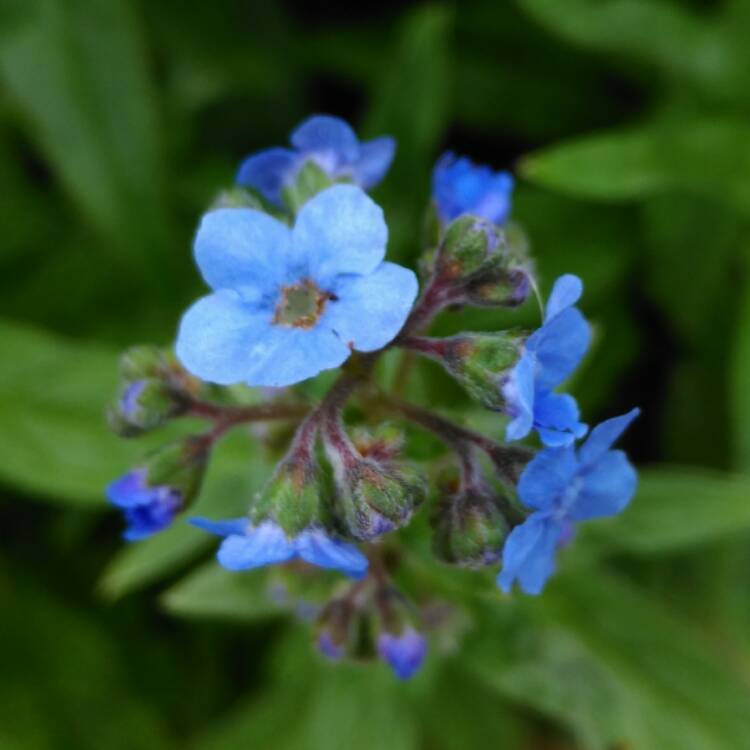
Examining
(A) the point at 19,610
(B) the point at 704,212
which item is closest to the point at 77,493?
(A) the point at 19,610

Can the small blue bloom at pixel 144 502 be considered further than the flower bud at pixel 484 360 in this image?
Yes

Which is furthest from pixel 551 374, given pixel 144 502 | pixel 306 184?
pixel 144 502

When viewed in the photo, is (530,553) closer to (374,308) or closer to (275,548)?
(275,548)

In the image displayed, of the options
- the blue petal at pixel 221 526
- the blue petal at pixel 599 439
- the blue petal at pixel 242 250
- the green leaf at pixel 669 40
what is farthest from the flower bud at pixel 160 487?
A: the green leaf at pixel 669 40

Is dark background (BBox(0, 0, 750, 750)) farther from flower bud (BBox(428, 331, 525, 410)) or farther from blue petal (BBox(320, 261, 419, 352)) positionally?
blue petal (BBox(320, 261, 419, 352))

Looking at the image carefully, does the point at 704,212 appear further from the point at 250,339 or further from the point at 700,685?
the point at 250,339

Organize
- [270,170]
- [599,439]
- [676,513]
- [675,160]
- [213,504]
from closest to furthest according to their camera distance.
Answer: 1. [599,439]
2. [270,170]
3. [213,504]
4. [676,513]
5. [675,160]

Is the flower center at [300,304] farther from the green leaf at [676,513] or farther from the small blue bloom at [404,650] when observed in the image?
the green leaf at [676,513]
